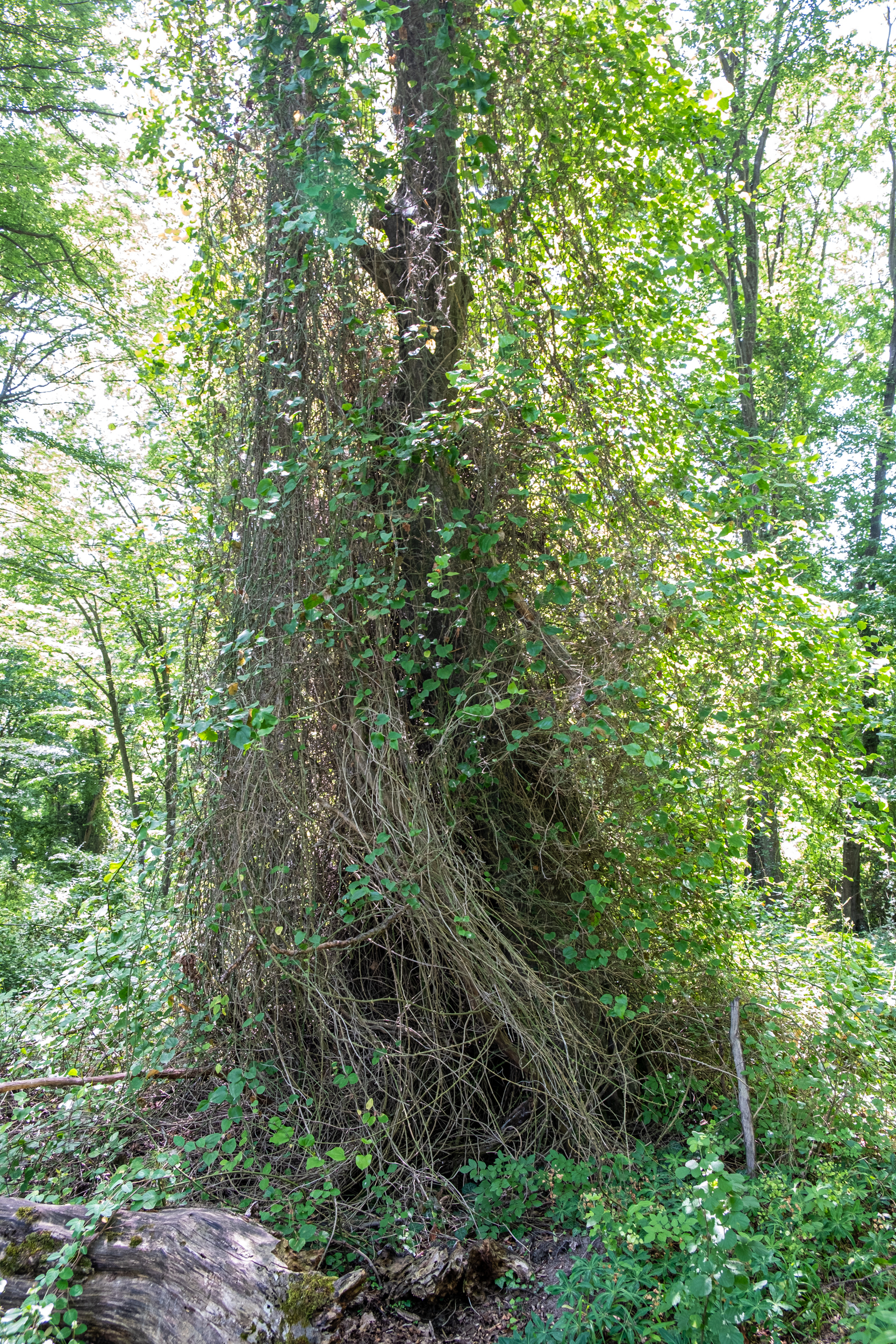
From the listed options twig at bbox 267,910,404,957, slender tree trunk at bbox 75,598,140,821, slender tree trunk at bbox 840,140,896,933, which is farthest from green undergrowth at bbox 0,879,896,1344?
slender tree trunk at bbox 75,598,140,821

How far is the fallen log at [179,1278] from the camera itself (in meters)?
2.02

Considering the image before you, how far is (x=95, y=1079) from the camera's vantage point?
2924 mm

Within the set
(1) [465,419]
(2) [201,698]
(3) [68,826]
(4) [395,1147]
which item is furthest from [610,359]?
(3) [68,826]

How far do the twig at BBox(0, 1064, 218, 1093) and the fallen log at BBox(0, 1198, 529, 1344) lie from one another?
49cm

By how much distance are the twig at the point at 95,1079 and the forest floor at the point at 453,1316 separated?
998 millimetres

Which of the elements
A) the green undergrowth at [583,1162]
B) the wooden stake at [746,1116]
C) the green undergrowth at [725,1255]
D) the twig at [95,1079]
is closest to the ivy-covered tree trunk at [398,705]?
the green undergrowth at [583,1162]

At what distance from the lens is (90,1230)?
213 centimetres

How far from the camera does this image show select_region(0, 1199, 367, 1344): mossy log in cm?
202

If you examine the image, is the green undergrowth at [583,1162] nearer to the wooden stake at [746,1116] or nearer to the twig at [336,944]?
the wooden stake at [746,1116]

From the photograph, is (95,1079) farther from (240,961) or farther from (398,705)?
(398,705)

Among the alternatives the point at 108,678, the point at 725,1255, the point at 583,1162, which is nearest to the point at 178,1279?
the point at 725,1255

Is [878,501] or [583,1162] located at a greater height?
[878,501]

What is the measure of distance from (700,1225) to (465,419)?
8.93 feet

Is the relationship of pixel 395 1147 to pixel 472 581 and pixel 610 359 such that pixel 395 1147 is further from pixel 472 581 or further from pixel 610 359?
pixel 610 359
